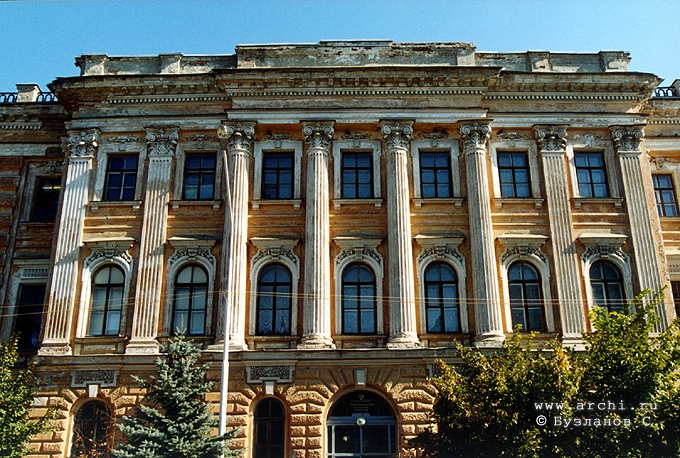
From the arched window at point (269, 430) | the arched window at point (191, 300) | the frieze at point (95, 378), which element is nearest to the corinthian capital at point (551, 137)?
the arched window at point (191, 300)

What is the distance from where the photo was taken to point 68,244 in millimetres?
21625

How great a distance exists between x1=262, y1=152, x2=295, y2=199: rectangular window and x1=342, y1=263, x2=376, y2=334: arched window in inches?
128

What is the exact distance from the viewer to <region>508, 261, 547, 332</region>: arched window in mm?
21047

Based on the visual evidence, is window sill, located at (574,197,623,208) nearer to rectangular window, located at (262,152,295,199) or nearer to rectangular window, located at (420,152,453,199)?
rectangular window, located at (420,152,453,199)

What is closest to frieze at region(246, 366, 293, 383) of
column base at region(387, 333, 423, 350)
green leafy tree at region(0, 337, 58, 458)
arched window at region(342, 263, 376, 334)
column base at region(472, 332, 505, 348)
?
arched window at region(342, 263, 376, 334)

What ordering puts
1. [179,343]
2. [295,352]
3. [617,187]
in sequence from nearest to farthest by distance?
1. [179,343]
2. [295,352]
3. [617,187]

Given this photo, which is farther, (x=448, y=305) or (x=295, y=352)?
(x=448, y=305)

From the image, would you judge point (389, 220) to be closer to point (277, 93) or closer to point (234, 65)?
point (277, 93)

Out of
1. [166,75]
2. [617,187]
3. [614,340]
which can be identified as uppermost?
[166,75]

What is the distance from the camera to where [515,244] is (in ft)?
71.1

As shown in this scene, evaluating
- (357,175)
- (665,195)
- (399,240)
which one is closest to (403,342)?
(399,240)

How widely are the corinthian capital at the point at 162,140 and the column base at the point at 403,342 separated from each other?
366 inches

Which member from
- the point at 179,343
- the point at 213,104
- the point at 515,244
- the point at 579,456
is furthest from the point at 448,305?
the point at 213,104

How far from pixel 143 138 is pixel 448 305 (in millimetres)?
11218
